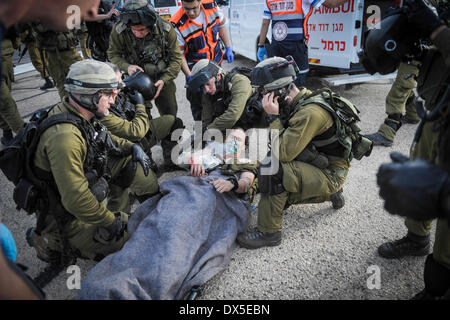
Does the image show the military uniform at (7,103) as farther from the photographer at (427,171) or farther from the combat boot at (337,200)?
the photographer at (427,171)

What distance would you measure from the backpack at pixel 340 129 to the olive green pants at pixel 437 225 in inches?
18.3

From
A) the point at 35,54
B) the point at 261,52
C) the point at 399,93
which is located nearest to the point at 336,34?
the point at 261,52

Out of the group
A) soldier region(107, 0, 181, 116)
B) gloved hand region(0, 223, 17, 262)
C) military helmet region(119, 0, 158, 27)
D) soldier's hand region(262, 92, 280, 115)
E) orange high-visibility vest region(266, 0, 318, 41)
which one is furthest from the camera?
orange high-visibility vest region(266, 0, 318, 41)

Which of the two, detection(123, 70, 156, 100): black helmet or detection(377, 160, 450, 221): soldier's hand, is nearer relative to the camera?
detection(377, 160, 450, 221): soldier's hand

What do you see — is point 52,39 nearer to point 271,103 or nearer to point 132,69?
point 132,69

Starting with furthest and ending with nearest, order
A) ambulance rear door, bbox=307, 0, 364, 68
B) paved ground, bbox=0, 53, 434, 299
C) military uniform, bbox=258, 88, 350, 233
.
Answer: ambulance rear door, bbox=307, 0, 364, 68 < military uniform, bbox=258, 88, 350, 233 < paved ground, bbox=0, 53, 434, 299

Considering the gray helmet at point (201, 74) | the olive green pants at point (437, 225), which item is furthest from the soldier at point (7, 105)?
the olive green pants at point (437, 225)

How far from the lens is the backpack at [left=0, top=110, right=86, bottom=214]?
1.82 meters

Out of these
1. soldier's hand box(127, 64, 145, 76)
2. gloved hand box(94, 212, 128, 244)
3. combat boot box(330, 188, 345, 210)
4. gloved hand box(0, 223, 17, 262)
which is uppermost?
soldier's hand box(127, 64, 145, 76)

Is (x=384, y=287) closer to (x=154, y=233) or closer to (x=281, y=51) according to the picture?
(x=154, y=233)

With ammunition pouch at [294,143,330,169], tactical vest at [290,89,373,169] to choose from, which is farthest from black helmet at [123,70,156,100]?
ammunition pouch at [294,143,330,169]

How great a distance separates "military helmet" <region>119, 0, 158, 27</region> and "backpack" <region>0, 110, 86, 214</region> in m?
1.81

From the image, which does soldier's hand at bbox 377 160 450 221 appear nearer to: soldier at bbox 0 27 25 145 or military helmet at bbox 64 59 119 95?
military helmet at bbox 64 59 119 95
